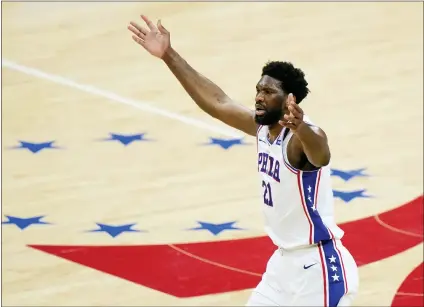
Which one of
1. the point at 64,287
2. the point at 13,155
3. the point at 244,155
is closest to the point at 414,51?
the point at 244,155

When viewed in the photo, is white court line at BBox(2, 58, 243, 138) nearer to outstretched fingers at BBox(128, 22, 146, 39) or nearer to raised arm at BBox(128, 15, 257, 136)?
raised arm at BBox(128, 15, 257, 136)

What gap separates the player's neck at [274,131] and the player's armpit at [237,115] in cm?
43

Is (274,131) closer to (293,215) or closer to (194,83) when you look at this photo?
(293,215)

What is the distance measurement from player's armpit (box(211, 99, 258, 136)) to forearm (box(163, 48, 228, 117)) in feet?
0.14

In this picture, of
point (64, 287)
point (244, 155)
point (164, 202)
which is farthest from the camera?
point (244, 155)

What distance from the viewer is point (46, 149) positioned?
455 inches

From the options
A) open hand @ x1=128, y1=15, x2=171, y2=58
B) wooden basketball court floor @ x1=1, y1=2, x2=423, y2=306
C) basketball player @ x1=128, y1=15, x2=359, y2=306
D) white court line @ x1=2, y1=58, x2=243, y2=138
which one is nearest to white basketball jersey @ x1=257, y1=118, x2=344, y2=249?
basketball player @ x1=128, y1=15, x2=359, y2=306

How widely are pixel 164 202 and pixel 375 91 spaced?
3379 millimetres

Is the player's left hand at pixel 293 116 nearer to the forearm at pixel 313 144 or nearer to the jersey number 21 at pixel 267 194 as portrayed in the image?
the forearm at pixel 313 144

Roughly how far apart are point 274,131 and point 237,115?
70 cm

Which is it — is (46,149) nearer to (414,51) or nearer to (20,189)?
(20,189)

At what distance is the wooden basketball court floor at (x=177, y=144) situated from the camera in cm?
988

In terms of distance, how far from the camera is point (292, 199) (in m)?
7.18

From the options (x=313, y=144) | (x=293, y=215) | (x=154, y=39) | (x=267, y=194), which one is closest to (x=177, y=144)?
(x=154, y=39)
